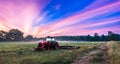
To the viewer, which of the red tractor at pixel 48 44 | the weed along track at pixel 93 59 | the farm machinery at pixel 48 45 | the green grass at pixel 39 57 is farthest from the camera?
the red tractor at pixel 48 44

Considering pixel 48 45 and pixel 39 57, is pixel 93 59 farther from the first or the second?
pixel 48 45

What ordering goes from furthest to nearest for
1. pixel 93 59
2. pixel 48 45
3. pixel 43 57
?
pixel 48 45 → pixel 43 57 → pixel 93 59

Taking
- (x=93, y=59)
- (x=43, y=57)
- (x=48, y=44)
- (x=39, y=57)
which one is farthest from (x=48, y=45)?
(x=93, y=59)

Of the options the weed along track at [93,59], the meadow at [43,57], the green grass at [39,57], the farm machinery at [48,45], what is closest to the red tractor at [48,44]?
the farm machinery at [48,45]

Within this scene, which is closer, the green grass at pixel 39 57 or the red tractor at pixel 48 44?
the green grass at pixel 39 57

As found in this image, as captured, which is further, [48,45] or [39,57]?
[48,45]

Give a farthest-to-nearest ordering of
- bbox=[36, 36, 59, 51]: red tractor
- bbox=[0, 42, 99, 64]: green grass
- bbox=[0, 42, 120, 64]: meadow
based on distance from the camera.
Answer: bbox=[36, 36, 59, 51]: red tractor → bbox=[0, 42, 99, 64]: green grass → bbox=[0, 42, 120, 64]: meadow

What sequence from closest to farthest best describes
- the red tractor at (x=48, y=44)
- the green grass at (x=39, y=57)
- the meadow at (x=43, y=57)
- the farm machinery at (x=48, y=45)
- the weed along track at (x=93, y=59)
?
the meadow at (x=43, y=57) → the green grass at (x=39, y=57) → the weed along track at (x=93, y=59) → the farm machinery at (x=48, y=45) → the red tractor at (x=48, y=44)

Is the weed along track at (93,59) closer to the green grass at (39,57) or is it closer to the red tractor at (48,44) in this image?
the green grass at (39,57)

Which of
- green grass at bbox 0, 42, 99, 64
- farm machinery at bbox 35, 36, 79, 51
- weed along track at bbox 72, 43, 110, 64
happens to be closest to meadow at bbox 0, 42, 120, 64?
green grass at bbox 0, 42, 99, 64

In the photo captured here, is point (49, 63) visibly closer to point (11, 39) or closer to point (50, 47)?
point (50, 47)

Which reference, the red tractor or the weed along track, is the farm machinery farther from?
the weed along track

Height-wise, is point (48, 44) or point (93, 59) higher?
point (48, 44)

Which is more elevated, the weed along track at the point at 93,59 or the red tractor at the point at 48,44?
the red tractor at the point at 48,44
